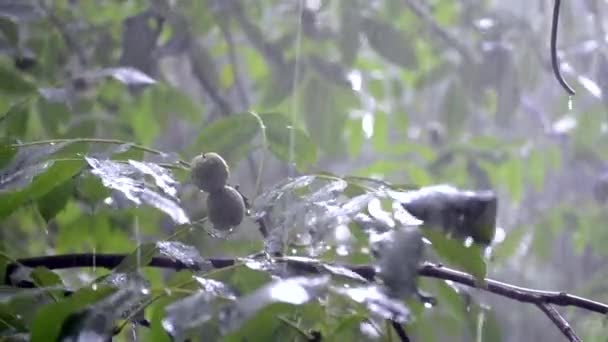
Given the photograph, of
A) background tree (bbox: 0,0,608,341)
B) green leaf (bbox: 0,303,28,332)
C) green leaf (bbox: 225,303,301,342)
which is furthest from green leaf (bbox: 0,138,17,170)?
green leaf (bbox: 225,303,301,342)

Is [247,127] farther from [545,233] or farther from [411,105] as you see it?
[411,105]

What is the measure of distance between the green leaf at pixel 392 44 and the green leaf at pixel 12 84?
0.44 m

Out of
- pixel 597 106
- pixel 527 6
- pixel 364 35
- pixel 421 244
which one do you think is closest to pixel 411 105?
pixel 527 6

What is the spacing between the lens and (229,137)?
26.5 inches

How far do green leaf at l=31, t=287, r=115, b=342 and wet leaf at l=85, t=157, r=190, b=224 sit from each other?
0.09m

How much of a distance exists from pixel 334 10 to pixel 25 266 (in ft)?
2.32

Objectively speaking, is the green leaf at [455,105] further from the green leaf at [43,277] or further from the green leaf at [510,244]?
the green leaf at [43,277]

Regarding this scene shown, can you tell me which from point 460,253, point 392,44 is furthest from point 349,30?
point 460,253

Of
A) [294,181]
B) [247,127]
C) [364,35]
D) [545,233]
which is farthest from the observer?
[545,233]

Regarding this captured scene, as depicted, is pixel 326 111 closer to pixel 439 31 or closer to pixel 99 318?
pixel 439 31

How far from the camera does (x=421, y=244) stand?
1.34ft

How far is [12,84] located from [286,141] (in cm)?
31

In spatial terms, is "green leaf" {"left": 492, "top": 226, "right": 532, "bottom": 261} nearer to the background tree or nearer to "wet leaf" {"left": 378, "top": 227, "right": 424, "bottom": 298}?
the background tree

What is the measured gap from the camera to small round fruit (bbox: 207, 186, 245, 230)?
1.86 feet
